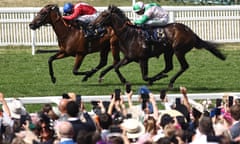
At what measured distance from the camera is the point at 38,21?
2155 cm

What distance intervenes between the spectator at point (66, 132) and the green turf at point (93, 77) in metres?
9.66

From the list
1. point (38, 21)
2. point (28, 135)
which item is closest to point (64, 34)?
point (38, 21)

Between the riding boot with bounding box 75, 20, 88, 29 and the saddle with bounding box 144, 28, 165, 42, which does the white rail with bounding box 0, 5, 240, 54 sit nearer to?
the riding boot with bounding box 75, 20, 88, 29

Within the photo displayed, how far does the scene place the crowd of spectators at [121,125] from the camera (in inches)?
395

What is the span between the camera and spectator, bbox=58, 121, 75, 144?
10.0 m

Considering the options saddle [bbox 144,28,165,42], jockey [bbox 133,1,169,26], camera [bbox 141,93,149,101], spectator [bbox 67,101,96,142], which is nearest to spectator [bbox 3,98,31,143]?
spectator [bbox 67,101,96,142]

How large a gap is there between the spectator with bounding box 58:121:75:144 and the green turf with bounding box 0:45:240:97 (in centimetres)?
966

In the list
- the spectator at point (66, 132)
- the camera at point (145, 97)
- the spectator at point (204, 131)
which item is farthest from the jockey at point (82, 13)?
the spectator at point (66, 132)

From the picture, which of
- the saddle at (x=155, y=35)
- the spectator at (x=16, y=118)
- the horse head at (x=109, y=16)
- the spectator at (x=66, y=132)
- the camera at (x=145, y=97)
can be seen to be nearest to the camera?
the spectator at (x=66, y=132)

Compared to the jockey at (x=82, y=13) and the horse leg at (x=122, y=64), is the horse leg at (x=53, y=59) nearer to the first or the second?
the jockey at (x=82, y=13)

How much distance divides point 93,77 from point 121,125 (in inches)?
478

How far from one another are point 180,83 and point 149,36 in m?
1.73

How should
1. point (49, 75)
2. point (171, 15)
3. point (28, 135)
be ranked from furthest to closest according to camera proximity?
1. point (171, 15)
2. point (49, 75)
3. point (28, 135)

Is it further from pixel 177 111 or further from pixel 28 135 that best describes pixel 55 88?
pixel 28 135
